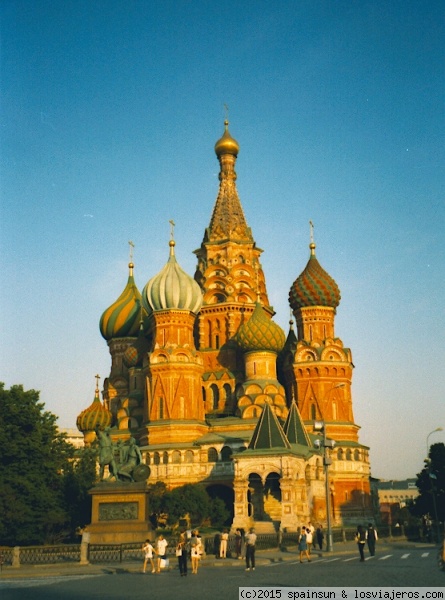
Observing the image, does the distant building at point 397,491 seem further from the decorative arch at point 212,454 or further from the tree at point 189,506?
the tree at point 189,506

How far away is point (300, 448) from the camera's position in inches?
2151

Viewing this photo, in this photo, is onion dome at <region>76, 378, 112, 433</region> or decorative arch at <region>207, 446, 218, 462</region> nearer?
decorative arch at <region>207, 446, 218, 462</region>

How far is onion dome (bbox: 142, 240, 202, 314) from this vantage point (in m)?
64.9

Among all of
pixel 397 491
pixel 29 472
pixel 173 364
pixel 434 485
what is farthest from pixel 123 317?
pixel 397 491

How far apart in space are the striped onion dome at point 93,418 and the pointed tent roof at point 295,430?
21.5 metres

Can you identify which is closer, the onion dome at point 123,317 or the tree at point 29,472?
the tree at point 29,472

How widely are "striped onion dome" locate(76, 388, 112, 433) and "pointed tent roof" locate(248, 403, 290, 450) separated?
75.8 feet

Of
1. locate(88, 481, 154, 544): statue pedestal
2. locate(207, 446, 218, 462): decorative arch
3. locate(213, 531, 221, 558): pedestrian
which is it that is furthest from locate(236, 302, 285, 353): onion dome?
locate(213, 531, 221, 558): pedestrian

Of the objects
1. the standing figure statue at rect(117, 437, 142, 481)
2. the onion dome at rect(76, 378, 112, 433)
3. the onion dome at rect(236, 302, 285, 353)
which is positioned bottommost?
the standing figure statue at rect(117, 437, 142, 481)

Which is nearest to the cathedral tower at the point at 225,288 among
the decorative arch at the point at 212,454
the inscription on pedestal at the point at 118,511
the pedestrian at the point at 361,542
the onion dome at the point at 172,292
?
the onion dome at the point at 172,292

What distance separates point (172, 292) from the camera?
64.9m

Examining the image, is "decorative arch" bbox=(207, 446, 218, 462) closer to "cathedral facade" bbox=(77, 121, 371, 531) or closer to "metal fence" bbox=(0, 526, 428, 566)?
"cathedral facade" bbox=(77, 121, 371, 531)

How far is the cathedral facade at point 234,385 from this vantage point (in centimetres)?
5712

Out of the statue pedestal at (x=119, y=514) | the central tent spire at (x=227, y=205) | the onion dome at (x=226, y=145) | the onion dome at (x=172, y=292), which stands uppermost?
the onion dome at (x=226, y=145)
